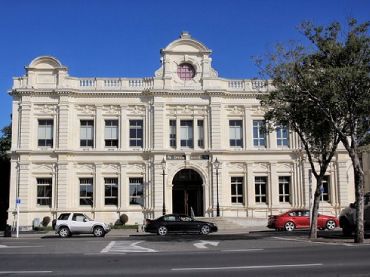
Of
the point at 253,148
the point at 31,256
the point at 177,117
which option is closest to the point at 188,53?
the point at 177,117

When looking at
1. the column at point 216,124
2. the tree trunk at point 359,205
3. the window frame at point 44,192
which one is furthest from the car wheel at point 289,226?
the window frame at point 44,192

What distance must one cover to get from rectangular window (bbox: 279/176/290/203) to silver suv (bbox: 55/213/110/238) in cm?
1766

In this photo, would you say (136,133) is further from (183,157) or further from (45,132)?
(45,132)

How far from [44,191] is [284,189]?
20.0 meters

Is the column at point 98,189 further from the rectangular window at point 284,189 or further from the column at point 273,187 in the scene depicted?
the rectangular window at point 284,189

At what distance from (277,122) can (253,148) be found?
59.4ft

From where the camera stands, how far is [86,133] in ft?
138

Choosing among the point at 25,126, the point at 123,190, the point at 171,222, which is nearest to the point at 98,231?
the point at 171,222

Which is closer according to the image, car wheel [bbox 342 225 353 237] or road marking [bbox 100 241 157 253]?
road marking [bbox 100 241 157 253]

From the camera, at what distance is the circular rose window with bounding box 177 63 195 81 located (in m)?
43.2

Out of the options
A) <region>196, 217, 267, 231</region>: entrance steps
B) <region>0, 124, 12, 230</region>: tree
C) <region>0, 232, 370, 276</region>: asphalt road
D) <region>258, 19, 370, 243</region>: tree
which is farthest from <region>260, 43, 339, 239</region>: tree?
<region>0, 124, 12, 230</region>: tree

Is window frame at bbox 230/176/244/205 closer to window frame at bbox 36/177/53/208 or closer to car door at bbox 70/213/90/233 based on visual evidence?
window frame at bbox 36/177/53/208

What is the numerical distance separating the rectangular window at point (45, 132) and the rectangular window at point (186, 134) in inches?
426

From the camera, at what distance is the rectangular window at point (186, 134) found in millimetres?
42594
